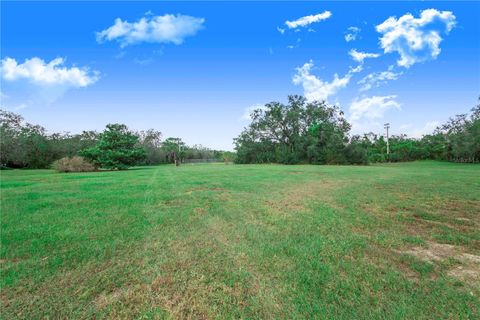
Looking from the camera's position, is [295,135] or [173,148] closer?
[295,135]

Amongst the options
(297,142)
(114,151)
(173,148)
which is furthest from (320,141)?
(173,148)

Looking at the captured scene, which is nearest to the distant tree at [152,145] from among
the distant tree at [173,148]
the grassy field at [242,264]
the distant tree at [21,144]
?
the distant tree at [173,148]

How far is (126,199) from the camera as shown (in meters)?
6.30

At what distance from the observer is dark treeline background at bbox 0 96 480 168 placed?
3089 cm

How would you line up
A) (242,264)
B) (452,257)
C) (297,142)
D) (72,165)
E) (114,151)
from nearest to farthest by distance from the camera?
(242,264), (452,257), (72,165), (114,151), (297,142)

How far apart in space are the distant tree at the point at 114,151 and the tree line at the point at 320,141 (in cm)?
1951

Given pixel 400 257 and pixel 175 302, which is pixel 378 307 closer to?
pixel 400 257

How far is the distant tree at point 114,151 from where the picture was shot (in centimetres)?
2467

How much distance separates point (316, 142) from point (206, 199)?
30.1 meters

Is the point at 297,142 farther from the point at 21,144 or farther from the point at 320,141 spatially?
the point at 21,144

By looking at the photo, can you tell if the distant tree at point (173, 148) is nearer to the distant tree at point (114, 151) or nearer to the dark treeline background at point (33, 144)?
the dark treeline background at point (33, 144)

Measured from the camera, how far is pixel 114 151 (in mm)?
25062

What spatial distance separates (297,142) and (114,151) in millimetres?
26293

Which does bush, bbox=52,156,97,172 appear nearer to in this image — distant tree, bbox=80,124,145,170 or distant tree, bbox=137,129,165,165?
distant tree, bbox=80,124,145,170
